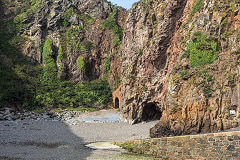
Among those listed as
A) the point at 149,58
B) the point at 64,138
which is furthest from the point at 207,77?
the point at 64,138

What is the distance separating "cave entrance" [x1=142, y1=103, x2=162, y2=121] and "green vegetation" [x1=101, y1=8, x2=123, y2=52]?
16.0m

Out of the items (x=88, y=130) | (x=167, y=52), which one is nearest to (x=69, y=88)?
(x=88, y=130)

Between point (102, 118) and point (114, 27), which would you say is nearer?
point (102, 118)

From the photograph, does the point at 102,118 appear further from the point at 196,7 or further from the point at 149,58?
the point at 196,7

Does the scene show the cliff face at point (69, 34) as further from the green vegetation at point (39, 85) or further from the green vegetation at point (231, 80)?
the green vegetation at point (231, 80)

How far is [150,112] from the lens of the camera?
21828 millimetres

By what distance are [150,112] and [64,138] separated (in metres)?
10.2

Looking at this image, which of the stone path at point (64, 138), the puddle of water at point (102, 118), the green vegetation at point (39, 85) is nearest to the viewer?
the stone path at point (64, 138)

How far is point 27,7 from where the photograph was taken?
41.1 meters

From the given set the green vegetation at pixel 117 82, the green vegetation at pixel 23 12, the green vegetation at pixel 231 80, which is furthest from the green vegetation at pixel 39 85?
the green vegetation at pixel 231 80

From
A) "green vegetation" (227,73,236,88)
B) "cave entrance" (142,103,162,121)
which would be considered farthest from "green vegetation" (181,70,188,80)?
"cave entrance" (142,103,162,121)

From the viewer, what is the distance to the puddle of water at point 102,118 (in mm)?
22641

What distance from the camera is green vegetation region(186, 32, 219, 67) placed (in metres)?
14.3

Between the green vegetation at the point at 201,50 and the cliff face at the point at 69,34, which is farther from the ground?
the cliff face at the point at 69,34
